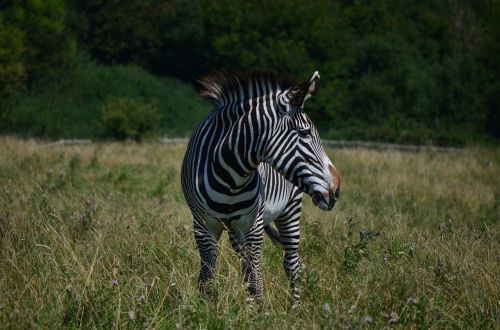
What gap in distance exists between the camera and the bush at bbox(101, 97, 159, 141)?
26.2m

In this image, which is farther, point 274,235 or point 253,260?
point 274,235

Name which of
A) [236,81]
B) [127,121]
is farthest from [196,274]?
[127,121]

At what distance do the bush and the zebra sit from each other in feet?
65.9

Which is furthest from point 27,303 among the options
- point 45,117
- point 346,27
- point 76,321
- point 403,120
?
point 346,27

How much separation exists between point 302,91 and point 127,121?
70.4 ft

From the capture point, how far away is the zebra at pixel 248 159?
212 inches

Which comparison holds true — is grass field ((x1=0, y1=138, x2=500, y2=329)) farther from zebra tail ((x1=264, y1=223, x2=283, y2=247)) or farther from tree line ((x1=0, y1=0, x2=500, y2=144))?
tree line ((x1=0, y1=0, x2=500, y2=144))

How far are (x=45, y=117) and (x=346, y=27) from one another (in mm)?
18143

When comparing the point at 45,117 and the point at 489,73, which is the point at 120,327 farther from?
the point at 489,73

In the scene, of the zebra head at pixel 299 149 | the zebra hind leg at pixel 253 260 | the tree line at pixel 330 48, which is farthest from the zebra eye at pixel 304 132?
the tree line at pixel 330 48

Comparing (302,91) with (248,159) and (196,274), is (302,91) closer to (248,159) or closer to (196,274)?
(248,159)

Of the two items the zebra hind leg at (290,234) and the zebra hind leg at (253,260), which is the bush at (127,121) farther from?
the zebra hind leg at (253,260)

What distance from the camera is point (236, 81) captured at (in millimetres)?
5668

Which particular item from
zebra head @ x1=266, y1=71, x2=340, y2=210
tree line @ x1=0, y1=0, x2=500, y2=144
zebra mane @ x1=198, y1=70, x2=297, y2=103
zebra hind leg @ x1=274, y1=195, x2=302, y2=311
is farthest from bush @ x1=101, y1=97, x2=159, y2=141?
zebra head @ x1=266, y1=71, x2=340, y2=210
